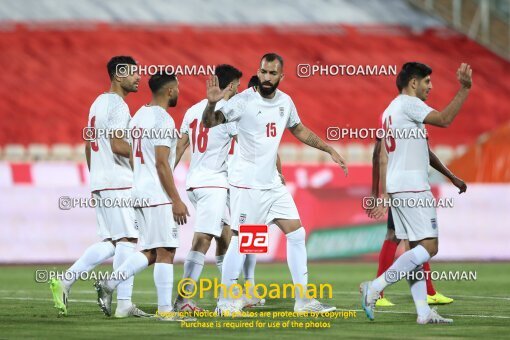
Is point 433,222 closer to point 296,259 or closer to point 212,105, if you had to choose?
point 296,259

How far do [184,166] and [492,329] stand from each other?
1153cm

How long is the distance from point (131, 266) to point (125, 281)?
40 centimetres

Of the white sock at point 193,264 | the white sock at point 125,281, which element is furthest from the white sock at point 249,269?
the white sock at point 125,281

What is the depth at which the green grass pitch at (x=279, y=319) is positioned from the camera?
372 inches

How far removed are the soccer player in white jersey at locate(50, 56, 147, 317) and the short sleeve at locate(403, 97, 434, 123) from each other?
2836mm

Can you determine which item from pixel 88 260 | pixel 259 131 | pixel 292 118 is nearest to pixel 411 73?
pixel 292 118

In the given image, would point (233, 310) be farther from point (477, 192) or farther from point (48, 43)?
point (48, 43)

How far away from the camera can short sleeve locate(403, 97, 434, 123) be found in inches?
399

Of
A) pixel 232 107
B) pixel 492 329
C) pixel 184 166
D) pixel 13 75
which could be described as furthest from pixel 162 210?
pixel 13 75

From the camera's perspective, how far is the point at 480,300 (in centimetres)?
1303

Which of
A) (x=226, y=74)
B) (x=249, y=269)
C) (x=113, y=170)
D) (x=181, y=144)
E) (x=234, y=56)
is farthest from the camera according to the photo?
(x=234, y=56)

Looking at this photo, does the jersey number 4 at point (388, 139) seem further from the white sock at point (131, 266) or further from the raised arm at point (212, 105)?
the white sock at point (131, 266)

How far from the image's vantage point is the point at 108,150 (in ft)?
37.7

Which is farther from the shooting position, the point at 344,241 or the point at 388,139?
the point at 344,241
